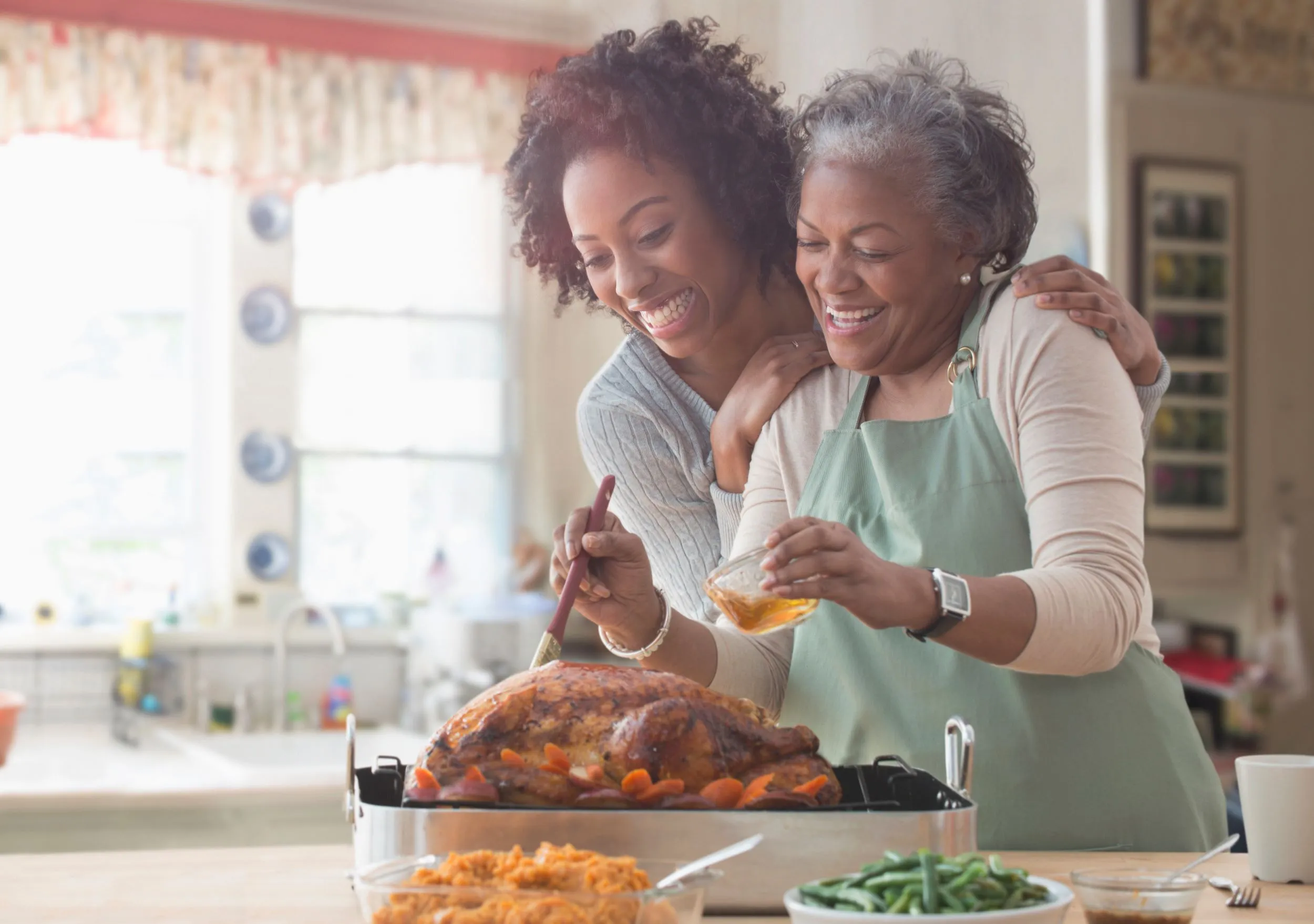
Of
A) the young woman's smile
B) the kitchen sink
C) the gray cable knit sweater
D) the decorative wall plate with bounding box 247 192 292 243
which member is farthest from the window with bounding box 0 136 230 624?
the young woman's smile

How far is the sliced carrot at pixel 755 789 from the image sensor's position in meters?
0.97

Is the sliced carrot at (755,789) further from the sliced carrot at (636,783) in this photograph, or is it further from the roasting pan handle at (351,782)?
the roasting pan handle at (351,782)

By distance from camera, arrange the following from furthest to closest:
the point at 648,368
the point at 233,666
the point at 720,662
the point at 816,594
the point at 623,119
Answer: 1. the point at 233,666
2. the point at 648,368
3. the point at 623,119
4. the point at 720,662
5. the point at 816,594

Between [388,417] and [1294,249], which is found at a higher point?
[1294,249]

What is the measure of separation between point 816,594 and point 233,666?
12.0 ft

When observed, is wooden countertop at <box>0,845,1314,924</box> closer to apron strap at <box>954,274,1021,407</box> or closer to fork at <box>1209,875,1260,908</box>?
fork at <box>1209,875,1260,908</box>

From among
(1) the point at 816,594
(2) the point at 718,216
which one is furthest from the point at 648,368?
(1) the point at 816,594

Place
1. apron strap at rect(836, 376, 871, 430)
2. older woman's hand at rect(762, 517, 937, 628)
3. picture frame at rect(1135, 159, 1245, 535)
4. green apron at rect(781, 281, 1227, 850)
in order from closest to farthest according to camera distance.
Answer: older woman's hand at rect(762, 517, 937, 628) < green apron at rect(781, 281, 1227, 850) < apron strap at rect(836, 376, 871, 430) < picture frame at rect(1135, 159, 1245, 535)

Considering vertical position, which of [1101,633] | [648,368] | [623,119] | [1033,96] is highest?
[1033,96]

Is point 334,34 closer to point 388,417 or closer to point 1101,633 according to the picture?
point 388,417

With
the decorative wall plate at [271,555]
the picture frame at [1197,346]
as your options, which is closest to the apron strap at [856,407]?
the picture frame at [1197,346]

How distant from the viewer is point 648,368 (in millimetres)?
1832

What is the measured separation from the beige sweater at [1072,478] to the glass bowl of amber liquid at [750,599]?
196 millimetres

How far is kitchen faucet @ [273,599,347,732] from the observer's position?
4.46 metres
